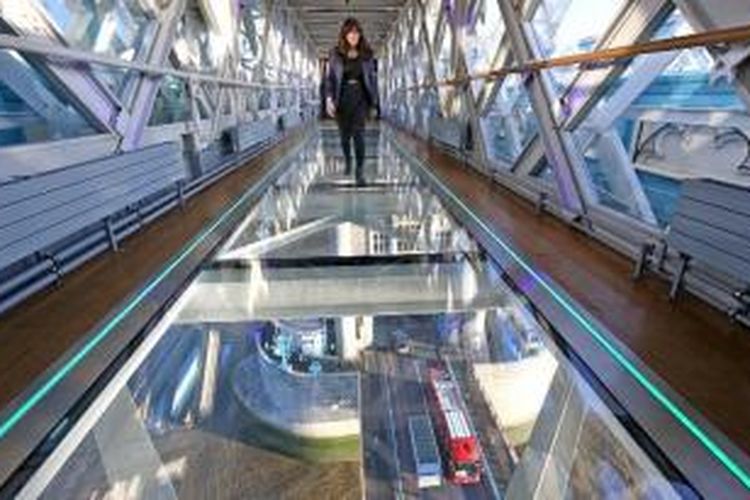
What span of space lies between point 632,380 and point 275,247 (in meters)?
2.36

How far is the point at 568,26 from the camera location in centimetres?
354

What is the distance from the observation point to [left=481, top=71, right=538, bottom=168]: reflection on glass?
4384 millimetres

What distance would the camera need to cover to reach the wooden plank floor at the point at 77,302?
1799 mm

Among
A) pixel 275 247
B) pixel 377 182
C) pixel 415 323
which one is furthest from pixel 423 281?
pixel 377 182

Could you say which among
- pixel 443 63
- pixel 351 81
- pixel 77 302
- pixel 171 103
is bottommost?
pixel 77 302

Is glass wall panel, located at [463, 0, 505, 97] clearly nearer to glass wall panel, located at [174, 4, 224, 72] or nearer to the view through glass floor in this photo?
the view through glass floor

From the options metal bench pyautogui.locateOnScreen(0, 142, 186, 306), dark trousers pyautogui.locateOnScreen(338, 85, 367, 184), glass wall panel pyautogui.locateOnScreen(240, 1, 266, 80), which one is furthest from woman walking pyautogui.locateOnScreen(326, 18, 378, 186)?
glass wall panel pyautogui.locateOnScreen(240, 1, 266, 80)

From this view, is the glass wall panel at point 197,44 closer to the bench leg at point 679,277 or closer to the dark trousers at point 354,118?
the dark trousers at point 354,118

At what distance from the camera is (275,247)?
11.7ft

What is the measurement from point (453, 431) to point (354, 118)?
391cm

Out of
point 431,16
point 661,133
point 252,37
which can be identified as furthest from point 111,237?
point 431,16

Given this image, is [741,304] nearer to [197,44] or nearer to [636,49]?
[636,49]

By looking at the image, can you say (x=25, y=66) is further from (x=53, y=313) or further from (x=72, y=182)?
(x=53, y=313)

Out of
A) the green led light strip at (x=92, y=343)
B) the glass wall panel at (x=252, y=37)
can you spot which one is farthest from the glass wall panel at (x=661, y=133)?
the glass wall panel at (x=252, y=37)
